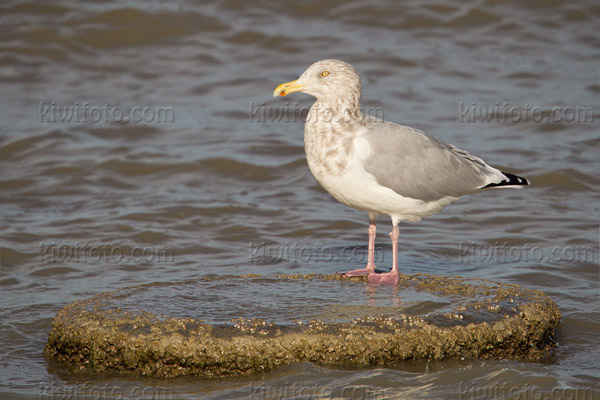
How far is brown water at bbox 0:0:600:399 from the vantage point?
6121mm

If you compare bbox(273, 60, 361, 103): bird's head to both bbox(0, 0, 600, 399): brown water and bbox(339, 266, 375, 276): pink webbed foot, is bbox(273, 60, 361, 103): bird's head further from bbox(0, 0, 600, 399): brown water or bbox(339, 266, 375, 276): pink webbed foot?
bbox(0, 0, 600, 399): brown water

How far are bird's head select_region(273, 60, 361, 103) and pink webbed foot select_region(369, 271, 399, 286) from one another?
1.56 meters

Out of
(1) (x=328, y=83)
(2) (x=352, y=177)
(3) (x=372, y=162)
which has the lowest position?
(2) (x=352, y=177)

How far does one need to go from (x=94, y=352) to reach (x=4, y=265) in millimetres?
3470

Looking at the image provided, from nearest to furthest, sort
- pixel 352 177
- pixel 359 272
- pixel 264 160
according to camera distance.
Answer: pixel 352 177
pixel 359 272
pixel 264 160

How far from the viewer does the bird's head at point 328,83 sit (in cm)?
717

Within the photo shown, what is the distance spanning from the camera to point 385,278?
22.4 feet

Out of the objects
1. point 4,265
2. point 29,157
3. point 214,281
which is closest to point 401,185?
point 214,281

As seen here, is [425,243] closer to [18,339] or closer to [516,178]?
[516,178]

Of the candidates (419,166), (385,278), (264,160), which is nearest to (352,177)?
(419,166)

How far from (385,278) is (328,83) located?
179 centimetres

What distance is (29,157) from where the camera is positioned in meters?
12.3

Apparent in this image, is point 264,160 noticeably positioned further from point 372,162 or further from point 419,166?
point 372,162

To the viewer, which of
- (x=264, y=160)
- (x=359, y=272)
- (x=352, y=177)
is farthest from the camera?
(x=264, y=160)
